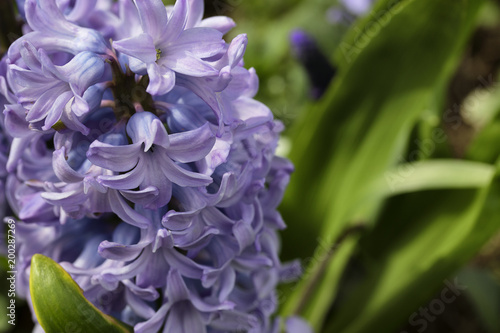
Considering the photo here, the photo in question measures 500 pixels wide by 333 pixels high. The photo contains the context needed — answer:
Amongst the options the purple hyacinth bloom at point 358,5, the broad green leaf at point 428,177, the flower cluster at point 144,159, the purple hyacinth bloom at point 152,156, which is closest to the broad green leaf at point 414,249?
the broad green leaf at point 428,177

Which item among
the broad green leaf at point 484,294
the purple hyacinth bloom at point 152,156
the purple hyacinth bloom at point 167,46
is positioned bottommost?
the broad green leaf at point 484,294

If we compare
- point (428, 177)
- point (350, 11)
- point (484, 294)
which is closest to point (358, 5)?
point (350, 11)

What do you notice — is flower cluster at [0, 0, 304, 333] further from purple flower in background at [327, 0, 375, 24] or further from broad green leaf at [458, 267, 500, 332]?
purple flower in background at [327, 0, 375, 24]

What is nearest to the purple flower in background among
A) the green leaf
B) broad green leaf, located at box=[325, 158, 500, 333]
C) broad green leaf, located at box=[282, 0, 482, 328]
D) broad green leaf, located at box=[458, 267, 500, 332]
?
broad green leaf, located at box=[282, 0, 482, 328]

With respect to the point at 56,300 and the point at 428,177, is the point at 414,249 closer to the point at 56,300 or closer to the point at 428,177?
the point at 428,177

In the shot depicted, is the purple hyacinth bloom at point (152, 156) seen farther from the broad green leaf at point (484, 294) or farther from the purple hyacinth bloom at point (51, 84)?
the broad green leaf at point (484, 294)
